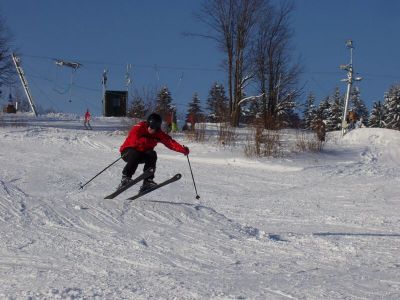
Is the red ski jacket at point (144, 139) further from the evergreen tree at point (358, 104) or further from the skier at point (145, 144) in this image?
the evergreen tree at point (358, 104)

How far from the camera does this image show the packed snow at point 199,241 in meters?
3.94

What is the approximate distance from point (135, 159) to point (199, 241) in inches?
117

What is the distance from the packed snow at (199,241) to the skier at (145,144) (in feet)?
2.35

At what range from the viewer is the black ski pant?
8438 mm

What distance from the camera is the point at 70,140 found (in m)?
22.5

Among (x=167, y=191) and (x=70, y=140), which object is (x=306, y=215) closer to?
(x=167, y=191)

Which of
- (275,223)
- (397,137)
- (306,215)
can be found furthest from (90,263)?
(397,137)

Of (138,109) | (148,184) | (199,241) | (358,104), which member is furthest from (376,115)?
(199,241)

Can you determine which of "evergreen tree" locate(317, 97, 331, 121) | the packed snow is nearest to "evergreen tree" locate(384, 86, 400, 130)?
"evergreen tree" locate(317, 97, 331, 121)

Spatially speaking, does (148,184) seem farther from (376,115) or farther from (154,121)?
(376,115)

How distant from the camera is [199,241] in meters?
5.87

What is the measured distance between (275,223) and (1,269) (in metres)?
5.16

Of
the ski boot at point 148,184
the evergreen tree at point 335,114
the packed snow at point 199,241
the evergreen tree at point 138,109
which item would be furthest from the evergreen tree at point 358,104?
the ski boot at point 148,184

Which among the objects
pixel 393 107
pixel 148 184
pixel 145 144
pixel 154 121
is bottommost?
pixel 148 184
